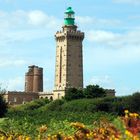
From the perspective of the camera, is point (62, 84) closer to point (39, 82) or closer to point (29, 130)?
point (39, 82)

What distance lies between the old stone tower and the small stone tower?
10.4 metres

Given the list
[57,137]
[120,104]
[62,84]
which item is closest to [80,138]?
[57,137]

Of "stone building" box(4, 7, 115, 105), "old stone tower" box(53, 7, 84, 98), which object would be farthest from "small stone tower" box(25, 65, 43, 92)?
"old stone tower" box(53, 7, 84, 98)

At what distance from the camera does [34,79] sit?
13900 centimetres

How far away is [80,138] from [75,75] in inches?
4836

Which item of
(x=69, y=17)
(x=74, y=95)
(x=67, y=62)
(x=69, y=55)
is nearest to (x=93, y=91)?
(x=74, y=95)

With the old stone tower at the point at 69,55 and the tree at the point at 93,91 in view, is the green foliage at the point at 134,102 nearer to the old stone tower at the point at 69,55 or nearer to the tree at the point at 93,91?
the tree at the point at 93,91

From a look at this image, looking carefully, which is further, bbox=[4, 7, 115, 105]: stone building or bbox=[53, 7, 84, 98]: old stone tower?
bbox=[53, 7, 84, 98]: old stone tower

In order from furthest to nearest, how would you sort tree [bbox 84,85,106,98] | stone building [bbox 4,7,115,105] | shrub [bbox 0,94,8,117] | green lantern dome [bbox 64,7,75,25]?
stone building [bbox 4,7,115,105], green lantern dome [bbox 64,7,75,25], tree [bbox 84,85,106,98], shrub [bbox 0,94,8,117]

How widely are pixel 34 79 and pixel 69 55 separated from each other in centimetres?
1527

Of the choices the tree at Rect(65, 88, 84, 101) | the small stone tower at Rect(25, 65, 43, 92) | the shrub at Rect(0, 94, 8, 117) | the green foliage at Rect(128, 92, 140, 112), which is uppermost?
the small stone tower at Rect(25, 65, 43, 92)

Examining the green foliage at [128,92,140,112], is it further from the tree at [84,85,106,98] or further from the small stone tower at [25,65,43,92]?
the small stone tower at [25,65,43,92]

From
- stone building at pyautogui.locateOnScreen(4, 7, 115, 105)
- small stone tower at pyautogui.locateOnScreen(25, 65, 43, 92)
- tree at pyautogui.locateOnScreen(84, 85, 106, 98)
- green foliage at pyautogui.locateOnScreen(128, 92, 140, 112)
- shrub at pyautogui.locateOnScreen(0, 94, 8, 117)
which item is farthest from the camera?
small stone tower at pyautogui.locateOnScreen(25, 65, 43, 92)

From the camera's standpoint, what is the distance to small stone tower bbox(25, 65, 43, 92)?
13900 cm
